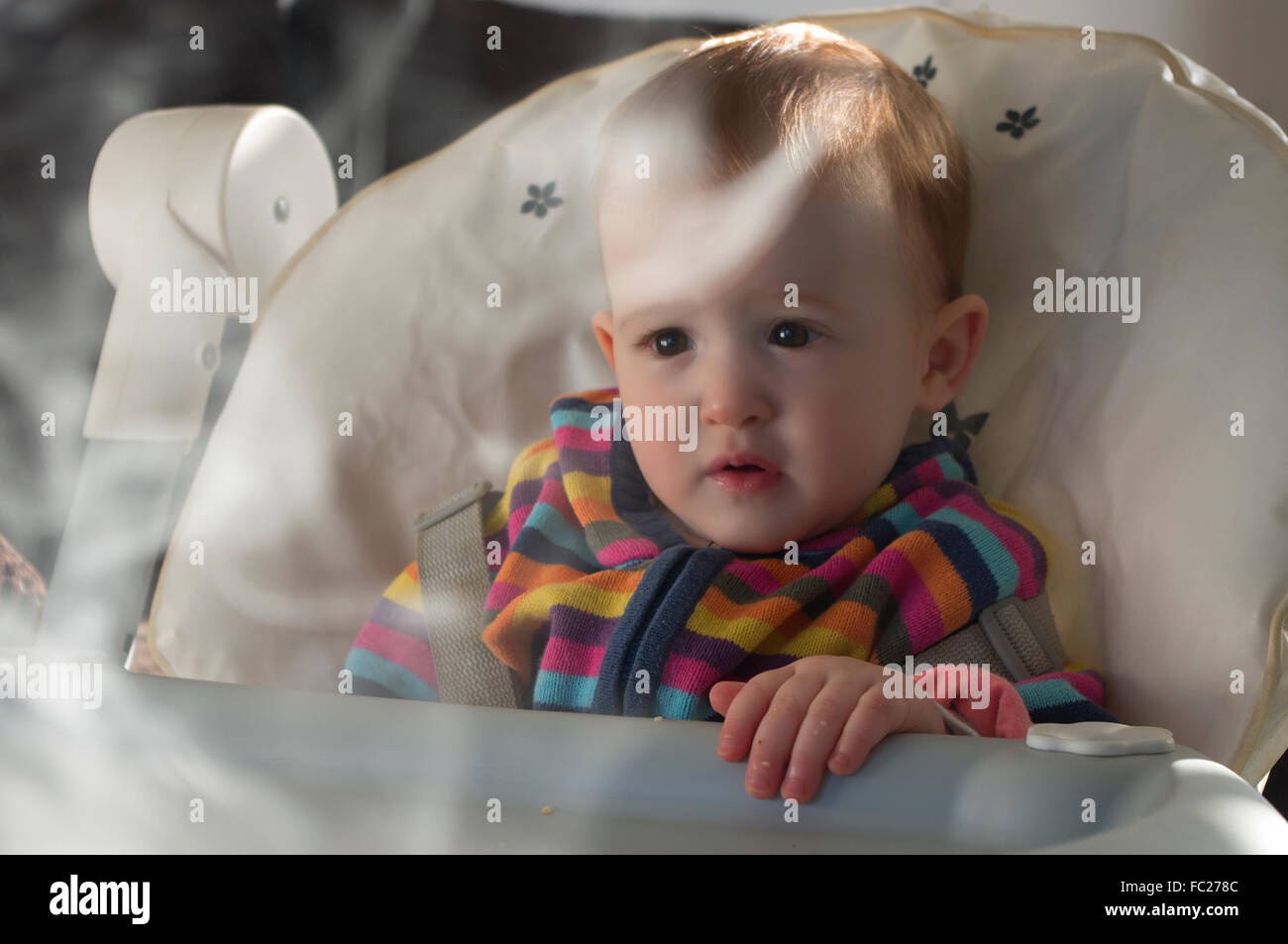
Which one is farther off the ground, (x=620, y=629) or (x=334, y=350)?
(x=334, y=350)

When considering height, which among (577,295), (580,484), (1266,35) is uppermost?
(1266,35)

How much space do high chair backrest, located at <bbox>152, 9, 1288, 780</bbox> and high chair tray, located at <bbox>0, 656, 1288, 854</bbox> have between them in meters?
0.21

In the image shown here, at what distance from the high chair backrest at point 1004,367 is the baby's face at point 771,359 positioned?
0.32 feet

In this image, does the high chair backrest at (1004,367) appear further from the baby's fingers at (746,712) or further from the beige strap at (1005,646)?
the baby's fingers at (746,712)

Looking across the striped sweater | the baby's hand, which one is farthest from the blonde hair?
the baby's hand

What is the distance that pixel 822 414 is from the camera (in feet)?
1.92

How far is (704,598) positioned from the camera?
23.2 inches

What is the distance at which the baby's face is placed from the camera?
1.83 feet
